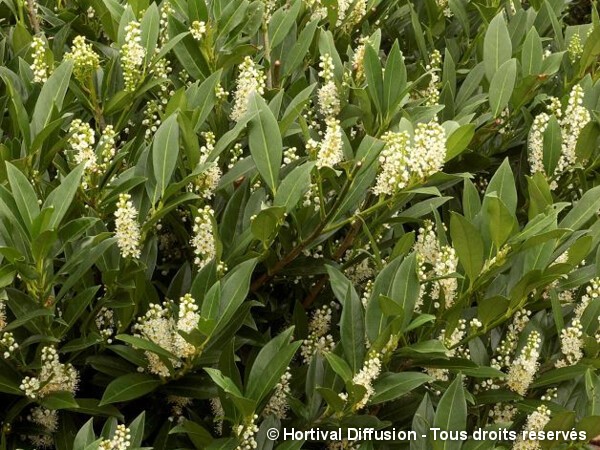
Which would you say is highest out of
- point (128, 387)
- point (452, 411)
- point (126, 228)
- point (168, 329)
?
point (126, 228)

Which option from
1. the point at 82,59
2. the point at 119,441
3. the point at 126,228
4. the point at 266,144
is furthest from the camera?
the point at 82,59

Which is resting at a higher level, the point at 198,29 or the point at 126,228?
the point at 198,29

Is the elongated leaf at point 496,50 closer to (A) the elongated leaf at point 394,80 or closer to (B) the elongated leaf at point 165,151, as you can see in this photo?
(A) the elongated leaf at point 394,80

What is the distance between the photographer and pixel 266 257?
8.13ft

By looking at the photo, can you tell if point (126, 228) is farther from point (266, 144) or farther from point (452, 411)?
point (452, 411)

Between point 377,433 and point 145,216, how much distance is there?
0.88 metres

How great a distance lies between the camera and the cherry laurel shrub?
2.26 m

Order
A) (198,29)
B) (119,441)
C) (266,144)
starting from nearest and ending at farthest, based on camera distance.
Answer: (119,441)
(266,144)
(198,29)

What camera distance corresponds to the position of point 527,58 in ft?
10.1

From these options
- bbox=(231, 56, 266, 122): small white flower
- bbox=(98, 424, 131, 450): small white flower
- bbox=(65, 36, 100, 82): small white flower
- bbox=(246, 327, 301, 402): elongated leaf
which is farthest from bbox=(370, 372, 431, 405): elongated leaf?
bbox=(65, 36, 100, 82): small white flower

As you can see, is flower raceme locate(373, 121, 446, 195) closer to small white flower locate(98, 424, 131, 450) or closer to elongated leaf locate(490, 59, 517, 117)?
elongated leaf locate(490, 59, 517, 117)

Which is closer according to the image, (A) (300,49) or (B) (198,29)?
(B) (198,29)

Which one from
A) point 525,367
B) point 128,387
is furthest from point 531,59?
point 128,387

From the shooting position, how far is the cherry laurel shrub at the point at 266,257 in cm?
226
